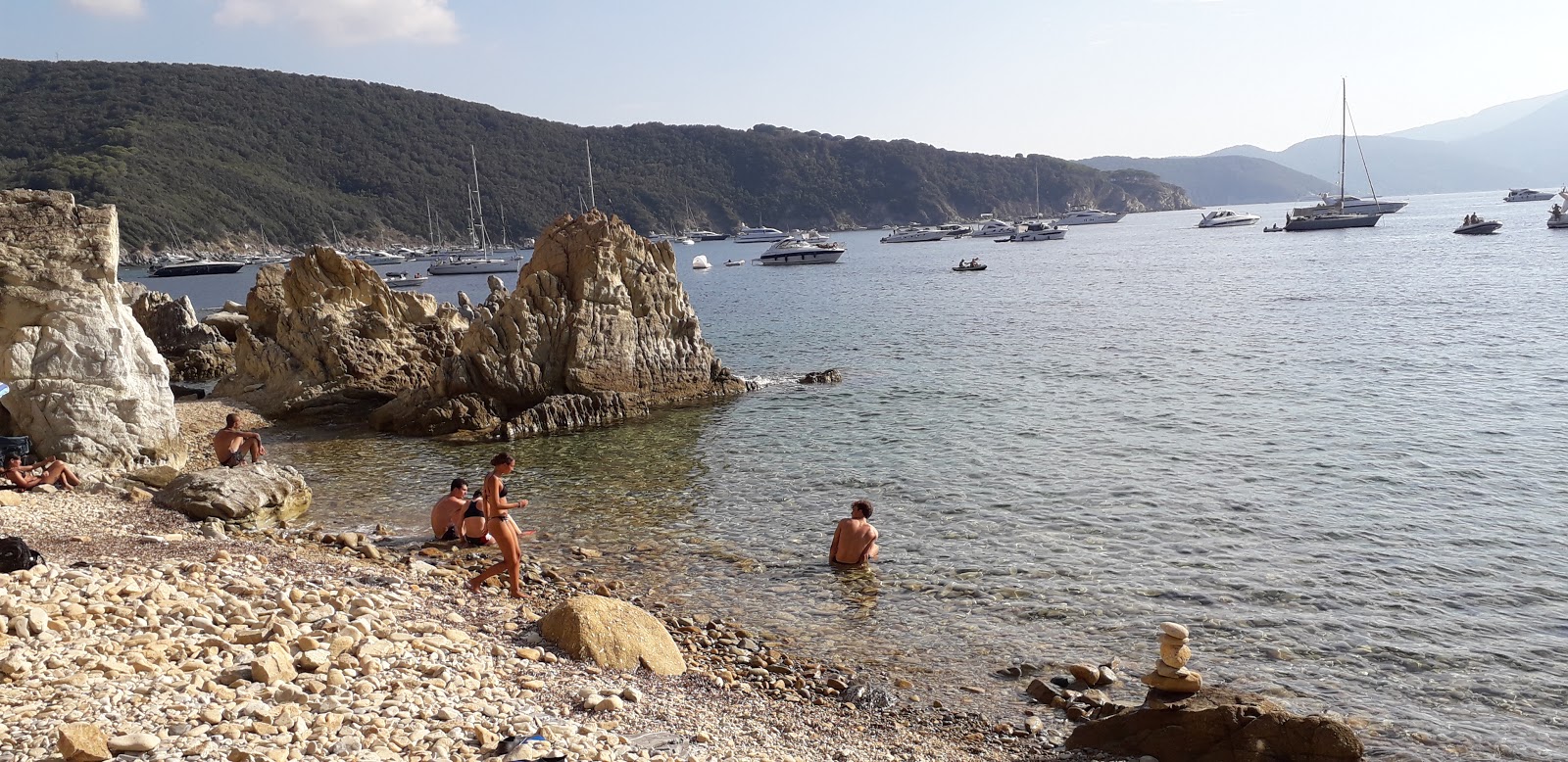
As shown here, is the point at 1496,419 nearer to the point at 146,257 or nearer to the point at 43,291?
the point at 43,291

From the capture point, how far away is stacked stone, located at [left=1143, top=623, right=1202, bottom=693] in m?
7.84

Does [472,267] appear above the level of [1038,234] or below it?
below

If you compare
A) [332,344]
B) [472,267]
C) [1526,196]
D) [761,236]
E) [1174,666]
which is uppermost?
[761,236]

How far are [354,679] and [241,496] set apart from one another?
836 centimetres

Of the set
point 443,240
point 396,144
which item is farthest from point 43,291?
point 396,144

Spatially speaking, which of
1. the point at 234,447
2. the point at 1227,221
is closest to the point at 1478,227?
the point at 1227,221

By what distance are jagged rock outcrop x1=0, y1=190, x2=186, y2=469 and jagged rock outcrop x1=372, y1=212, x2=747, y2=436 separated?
20.9 ft

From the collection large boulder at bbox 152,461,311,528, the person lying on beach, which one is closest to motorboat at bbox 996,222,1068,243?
large boulder at bbox 152,461,311,528

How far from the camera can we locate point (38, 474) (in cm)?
1405

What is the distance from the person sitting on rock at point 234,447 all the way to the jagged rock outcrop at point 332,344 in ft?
19.9

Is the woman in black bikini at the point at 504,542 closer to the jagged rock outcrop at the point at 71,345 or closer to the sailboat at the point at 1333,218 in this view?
the jagged rock outcrop at the point at 71,345

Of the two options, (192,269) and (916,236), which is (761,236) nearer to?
(916,236)

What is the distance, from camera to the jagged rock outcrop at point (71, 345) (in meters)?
15.4

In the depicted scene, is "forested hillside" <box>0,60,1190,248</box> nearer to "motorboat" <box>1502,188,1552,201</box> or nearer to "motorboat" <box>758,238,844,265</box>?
"motorboat" <box>758,238,844,265</box>
